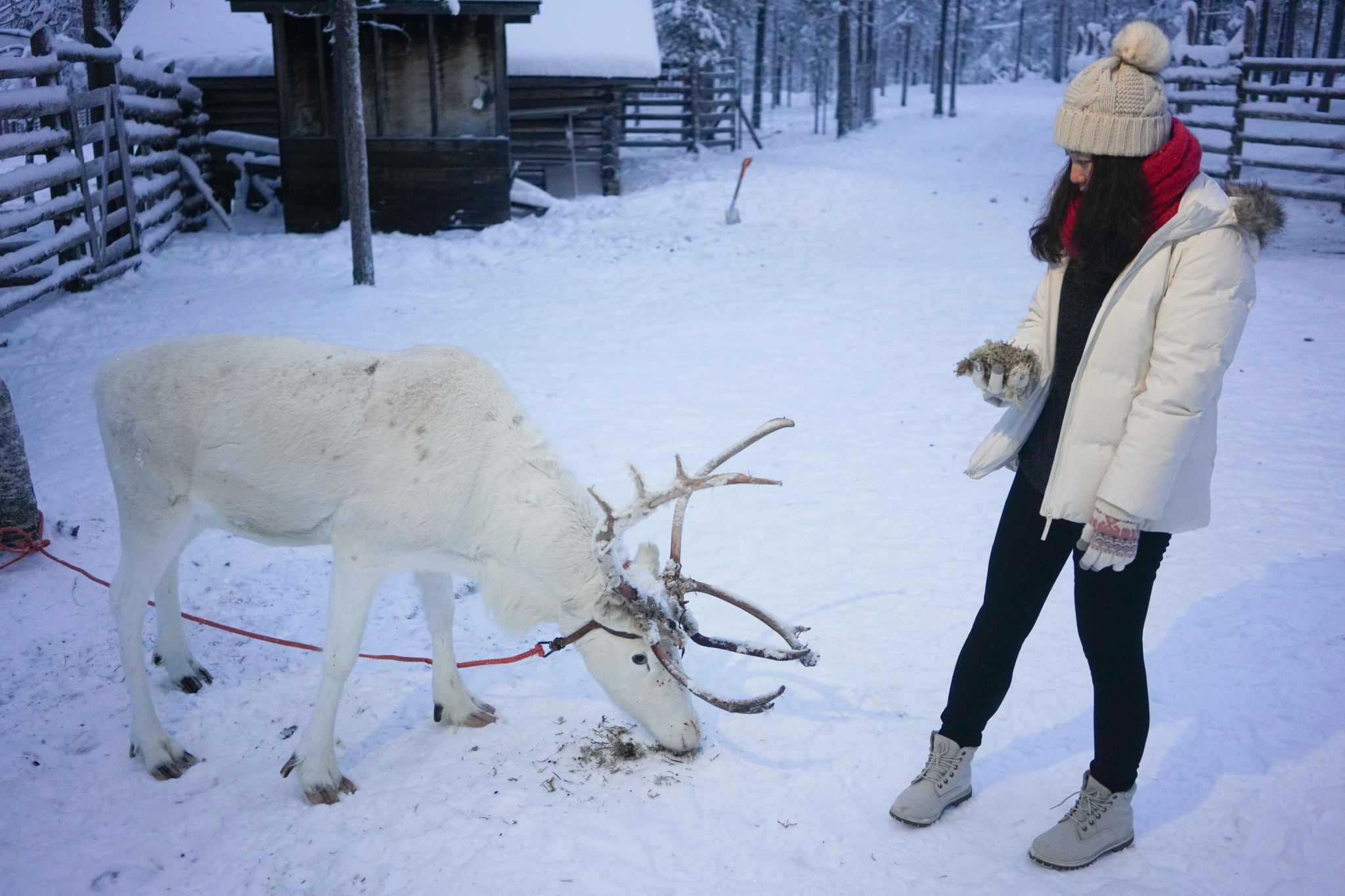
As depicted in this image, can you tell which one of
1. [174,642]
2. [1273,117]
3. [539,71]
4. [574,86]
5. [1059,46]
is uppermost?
[1059,46]

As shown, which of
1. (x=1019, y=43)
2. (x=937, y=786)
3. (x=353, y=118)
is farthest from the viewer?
(x=1019, y=43)

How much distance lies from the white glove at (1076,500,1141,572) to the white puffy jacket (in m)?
0.04

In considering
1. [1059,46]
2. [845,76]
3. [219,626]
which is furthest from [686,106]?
[1059,46]

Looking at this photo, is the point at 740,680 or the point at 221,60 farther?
the point at 221,60

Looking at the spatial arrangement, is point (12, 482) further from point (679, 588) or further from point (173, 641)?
point (679, 588)

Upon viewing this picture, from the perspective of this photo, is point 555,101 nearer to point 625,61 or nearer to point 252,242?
point 625,61

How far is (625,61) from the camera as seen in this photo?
57.4 ft

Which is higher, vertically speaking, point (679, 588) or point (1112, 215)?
point (1112, 215)

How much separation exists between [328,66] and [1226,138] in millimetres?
15738

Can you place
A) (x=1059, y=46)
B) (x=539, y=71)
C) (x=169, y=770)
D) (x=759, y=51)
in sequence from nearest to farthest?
(x=169, y=770), (x=539, y=71), (x=759, y=51), (x=1059, y=46)

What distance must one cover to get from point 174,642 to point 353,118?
7.70 metres

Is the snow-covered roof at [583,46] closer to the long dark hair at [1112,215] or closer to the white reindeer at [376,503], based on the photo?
the white reindeer at [376,503]

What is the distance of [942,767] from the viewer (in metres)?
3.01

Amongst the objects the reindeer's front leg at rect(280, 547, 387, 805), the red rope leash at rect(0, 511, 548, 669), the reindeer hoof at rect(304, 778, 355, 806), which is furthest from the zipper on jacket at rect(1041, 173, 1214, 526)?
the reindeer hoof at rect(304, 778, 355, 806)
